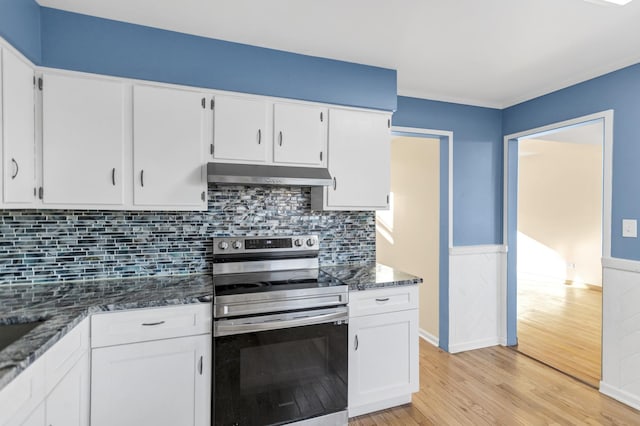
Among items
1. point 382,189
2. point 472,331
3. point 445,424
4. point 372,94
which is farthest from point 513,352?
point 372,94

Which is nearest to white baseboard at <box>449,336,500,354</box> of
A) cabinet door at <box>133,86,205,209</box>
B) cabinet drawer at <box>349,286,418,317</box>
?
cabinet drawer at <box>349,286,418,317</box>

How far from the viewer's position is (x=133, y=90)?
2045 millimetres

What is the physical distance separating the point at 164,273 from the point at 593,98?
358 centimetres

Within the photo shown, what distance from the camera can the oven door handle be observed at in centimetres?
186

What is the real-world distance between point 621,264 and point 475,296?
125 centimetres

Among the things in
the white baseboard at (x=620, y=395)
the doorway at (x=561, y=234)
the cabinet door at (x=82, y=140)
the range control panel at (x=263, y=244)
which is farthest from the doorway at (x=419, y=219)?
the cabinet door at (x=82, y=140)

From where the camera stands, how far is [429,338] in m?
3.69

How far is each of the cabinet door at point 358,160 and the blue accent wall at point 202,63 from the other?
133 millimetres

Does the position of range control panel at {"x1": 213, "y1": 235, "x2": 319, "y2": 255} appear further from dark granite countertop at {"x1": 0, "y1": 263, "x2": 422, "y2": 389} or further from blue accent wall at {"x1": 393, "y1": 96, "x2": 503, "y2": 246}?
blue accent wall at {"x1": 393, "y1": 96, "x2": 503, "y2": 246}

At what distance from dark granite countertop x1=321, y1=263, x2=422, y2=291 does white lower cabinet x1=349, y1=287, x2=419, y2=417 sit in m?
0.05

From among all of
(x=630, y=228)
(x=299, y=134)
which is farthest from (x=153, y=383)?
(x=630, y=228)

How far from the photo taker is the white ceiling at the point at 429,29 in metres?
1.88

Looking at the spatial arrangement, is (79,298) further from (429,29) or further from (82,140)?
(429,29)

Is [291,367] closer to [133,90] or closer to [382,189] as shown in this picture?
[382,189]
